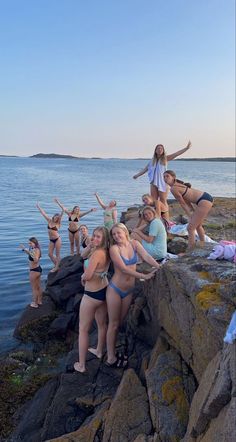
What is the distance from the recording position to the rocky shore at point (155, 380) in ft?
14.8

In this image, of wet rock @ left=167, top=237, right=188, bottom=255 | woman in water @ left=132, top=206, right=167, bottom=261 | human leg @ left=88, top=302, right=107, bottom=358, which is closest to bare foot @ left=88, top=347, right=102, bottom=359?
human leg @ left=88, top=302, right=107, bottom=358

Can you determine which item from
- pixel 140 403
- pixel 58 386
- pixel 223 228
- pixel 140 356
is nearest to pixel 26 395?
pixel 58 386

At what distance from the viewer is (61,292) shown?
13.0 metres

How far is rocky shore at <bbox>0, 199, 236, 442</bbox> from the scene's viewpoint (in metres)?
4.50

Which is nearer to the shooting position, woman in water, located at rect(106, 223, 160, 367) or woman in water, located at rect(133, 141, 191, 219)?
woman in water, located at rect(106, 223, 160, 367)

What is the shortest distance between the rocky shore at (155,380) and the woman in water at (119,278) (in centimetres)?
39

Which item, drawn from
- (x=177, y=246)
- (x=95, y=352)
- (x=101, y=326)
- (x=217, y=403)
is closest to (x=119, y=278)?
(x=101, y=326)

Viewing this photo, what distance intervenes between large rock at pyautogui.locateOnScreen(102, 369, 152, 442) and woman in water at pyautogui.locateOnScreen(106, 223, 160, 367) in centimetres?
128

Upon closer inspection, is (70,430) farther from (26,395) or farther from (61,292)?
(61,292)

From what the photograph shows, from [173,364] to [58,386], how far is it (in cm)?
319

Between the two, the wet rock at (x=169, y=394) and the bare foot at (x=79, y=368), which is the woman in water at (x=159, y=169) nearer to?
the bare foot at (x=79, y=368)

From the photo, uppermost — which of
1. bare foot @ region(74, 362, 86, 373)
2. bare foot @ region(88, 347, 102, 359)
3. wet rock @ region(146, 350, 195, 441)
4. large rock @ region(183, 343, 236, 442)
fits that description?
large rock @ region(183, 343, 236, 442)

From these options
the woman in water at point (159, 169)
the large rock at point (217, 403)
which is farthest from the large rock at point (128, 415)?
the woman in water at point (159, 169)

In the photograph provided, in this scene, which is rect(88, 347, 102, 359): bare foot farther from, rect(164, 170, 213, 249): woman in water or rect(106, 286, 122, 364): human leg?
rect(164, 170, 213, 249): woman in water
